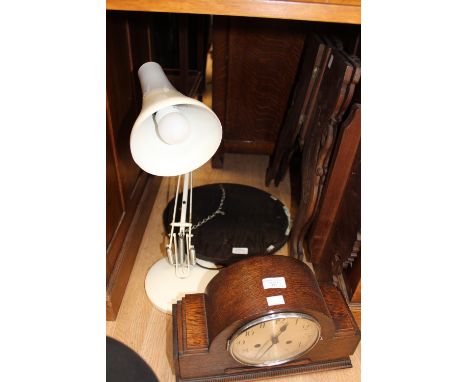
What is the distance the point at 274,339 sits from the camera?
931 mm

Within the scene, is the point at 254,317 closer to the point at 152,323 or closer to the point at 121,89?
the point at 152,323

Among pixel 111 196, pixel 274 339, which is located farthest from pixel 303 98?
pixel 274 339

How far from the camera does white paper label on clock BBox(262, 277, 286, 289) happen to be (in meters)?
0.91

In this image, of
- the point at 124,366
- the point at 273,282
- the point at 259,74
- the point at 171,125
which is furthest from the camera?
the point at 259,74

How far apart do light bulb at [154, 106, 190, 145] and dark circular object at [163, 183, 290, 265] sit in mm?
649

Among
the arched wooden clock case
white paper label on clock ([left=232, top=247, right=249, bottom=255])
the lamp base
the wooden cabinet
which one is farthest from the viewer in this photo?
the wooden cabinet

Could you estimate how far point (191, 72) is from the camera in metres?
2.42

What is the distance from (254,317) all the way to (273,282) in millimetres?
101

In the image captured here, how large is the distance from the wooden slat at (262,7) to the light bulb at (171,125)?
0.71ft

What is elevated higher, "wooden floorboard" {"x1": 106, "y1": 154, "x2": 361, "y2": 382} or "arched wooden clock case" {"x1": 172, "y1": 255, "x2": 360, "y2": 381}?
"arched wooden clock case" {"x1": 172, "y1": 255, "x2": 360, "y2": 381}

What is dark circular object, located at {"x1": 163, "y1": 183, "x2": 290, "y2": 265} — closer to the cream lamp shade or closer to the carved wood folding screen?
the carved wood folding screen

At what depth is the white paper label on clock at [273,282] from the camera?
0.91 m

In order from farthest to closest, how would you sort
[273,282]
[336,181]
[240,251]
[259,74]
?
[259,74], [240,251], [336,181], [273,282]

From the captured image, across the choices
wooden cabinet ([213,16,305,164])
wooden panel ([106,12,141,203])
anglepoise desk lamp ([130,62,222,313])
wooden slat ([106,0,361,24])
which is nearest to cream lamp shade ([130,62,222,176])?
anglepoise desk lamp ([130,62,222,313])
